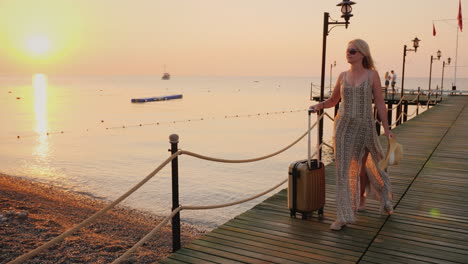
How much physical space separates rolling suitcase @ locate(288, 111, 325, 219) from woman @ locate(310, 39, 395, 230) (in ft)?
1.13

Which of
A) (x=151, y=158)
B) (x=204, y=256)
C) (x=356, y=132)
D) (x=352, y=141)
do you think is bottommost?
(x=151, y=158)

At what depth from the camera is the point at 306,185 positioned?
4969 mm

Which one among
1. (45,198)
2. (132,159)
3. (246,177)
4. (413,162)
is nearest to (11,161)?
(132,159)

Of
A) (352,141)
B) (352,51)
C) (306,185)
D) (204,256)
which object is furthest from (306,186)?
(352,51)

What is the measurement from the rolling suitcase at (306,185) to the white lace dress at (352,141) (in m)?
0.35

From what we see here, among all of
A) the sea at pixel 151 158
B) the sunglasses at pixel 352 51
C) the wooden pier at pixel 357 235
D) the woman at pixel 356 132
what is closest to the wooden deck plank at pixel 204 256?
the wooden pier at pixel 357 235

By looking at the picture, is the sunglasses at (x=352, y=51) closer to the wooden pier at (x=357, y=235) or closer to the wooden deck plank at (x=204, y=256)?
the wooden pier at (x=357, y=235)

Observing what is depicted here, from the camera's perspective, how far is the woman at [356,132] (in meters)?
4.44

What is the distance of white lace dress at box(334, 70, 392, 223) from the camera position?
4.51 m

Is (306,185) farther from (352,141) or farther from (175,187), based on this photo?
(175,187)

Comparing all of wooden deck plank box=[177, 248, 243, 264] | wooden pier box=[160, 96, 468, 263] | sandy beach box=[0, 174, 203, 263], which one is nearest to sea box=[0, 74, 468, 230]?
sandy beach box=[0, 174, 203, 263]

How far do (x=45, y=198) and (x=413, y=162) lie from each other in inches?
584

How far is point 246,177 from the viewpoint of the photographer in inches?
913

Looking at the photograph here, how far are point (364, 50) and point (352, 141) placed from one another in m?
1.07
